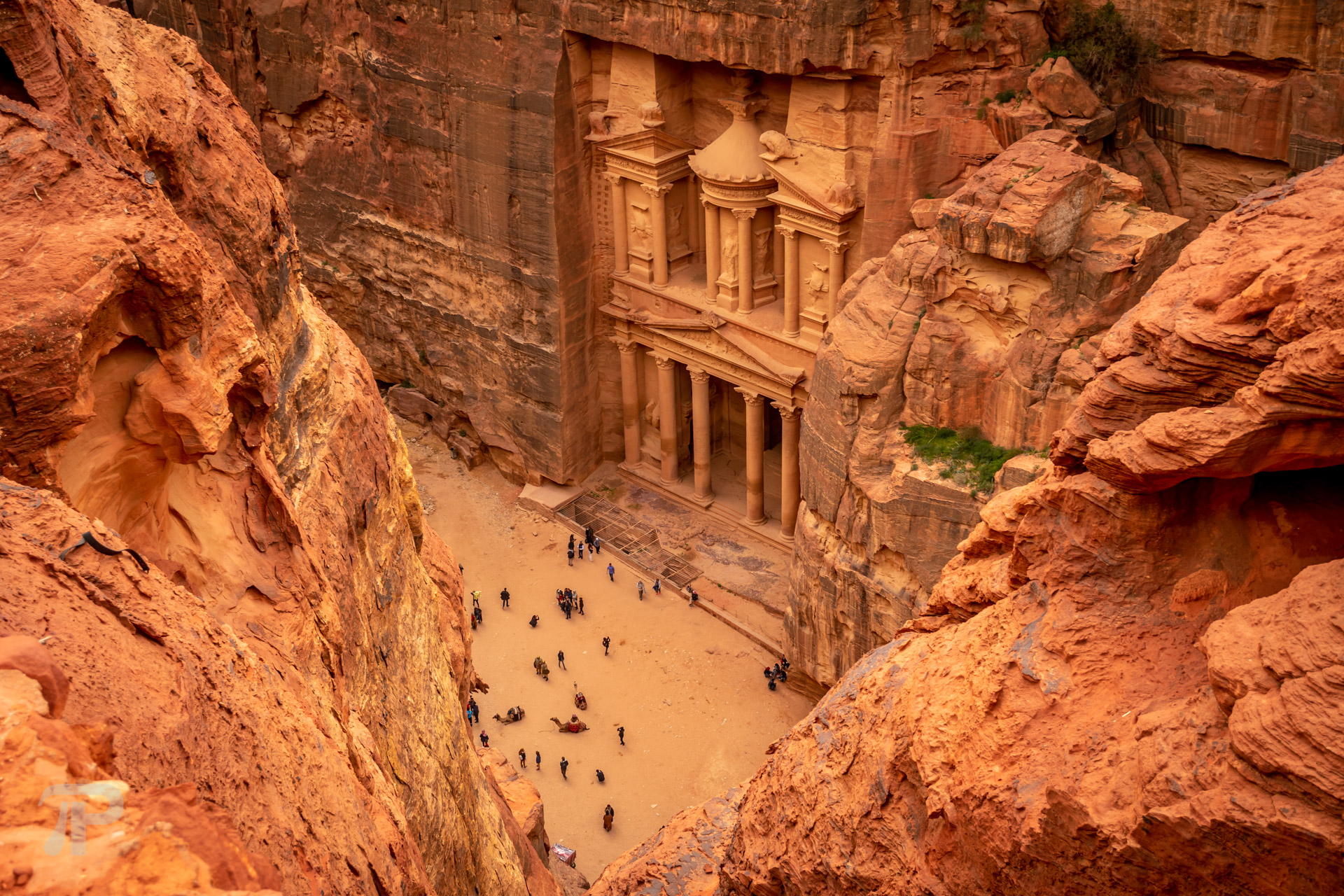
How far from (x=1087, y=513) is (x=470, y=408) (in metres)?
28.0

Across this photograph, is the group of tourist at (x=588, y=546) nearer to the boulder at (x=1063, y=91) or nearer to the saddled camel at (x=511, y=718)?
the saddled camel at (x=511, y=718)

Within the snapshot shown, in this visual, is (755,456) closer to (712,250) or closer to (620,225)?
(712,250)

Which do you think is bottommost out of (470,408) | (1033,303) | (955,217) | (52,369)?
(470,408)

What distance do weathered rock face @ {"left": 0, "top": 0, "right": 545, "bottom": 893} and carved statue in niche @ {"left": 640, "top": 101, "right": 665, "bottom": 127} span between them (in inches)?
662

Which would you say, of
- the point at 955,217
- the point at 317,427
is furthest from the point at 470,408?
the point at 317,427

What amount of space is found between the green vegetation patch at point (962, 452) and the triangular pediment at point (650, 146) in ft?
33.6

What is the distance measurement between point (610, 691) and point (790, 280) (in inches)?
386

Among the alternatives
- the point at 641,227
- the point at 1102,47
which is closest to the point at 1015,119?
the point at 1102,47

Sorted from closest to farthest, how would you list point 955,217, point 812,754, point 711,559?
point 812,754, point 955,217, point 711,559

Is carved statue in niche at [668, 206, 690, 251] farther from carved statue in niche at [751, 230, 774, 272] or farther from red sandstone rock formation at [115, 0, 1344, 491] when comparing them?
carved statue in niche at [751, 230, 774, 272]

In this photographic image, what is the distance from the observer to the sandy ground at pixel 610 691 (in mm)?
24969

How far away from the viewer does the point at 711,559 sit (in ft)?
101

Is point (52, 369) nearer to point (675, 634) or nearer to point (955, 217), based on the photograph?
point (955, 217)

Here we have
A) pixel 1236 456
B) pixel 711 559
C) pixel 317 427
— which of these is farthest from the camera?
pixel 711 559
